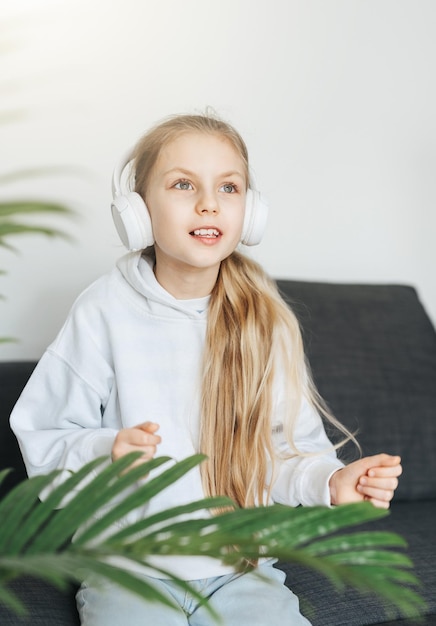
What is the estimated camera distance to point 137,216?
1.33 meters

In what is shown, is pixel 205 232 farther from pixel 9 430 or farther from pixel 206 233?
pixel 9 430

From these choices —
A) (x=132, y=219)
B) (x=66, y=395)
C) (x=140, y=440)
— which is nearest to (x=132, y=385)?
(x=66, y=395)

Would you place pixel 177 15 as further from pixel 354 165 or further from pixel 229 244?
pixel 229 244

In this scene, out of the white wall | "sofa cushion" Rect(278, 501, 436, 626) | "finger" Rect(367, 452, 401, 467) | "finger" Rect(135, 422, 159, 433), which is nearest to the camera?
"finger" Rect(135, 422, 159, 433)

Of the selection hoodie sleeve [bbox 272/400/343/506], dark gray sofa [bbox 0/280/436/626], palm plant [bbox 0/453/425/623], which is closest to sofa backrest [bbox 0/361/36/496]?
dark gray sofa [bbox 0/280/436/626]

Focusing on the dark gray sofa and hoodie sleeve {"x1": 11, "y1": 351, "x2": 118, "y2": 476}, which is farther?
the dark gray sofa

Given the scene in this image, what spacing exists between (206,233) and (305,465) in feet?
1.28

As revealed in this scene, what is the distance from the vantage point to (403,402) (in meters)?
1.89

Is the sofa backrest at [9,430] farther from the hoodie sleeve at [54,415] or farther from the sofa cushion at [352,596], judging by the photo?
the sofa cushion at [352,596]

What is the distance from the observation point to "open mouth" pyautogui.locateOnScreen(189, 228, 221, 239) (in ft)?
4.43

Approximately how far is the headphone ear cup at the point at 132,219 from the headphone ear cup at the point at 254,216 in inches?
6.2

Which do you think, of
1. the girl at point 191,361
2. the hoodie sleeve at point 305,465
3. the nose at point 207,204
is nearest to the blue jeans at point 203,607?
the girl at point 191,361

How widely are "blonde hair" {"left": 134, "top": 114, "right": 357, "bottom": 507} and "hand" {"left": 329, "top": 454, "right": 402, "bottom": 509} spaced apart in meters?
0.16

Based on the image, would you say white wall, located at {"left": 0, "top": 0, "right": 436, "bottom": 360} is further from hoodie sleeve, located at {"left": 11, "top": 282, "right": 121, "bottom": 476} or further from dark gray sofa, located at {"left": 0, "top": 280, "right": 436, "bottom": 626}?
hoodie sleeve, located at {"left": 11, "top": 282, "right": 121, "bottom": 476}
